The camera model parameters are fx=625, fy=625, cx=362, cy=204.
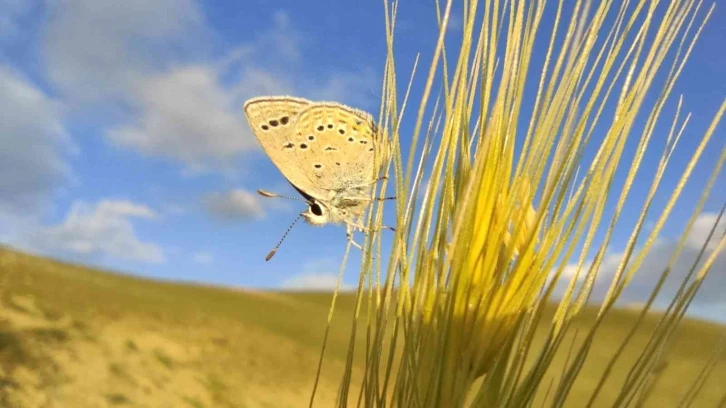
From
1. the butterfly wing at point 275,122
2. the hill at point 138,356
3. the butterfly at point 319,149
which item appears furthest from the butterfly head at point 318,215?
the hill at point 138,356

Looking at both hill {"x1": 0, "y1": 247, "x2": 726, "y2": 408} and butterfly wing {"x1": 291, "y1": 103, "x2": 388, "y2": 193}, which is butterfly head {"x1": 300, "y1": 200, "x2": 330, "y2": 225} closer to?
butterfly wing {"x1": 291, "y1": 103, "x2": 388, "y2": 193}

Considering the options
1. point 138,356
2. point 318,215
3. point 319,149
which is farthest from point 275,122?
point 138,356

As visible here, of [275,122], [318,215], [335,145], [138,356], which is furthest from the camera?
[138,356]

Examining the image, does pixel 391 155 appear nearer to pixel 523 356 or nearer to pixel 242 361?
pixel 523 356

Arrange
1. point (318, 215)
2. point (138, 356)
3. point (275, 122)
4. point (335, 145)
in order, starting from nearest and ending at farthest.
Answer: point (318, 215), point (335, 145), point (275, 122), point (138, 356)

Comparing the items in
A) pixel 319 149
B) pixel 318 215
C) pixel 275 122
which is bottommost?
pixel 318 215

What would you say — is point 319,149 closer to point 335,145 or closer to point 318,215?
point 335,145

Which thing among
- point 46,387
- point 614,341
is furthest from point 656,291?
point 614,341

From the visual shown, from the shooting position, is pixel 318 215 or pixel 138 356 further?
pixel 138 356

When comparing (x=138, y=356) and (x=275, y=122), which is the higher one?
(x=275, y=122)
